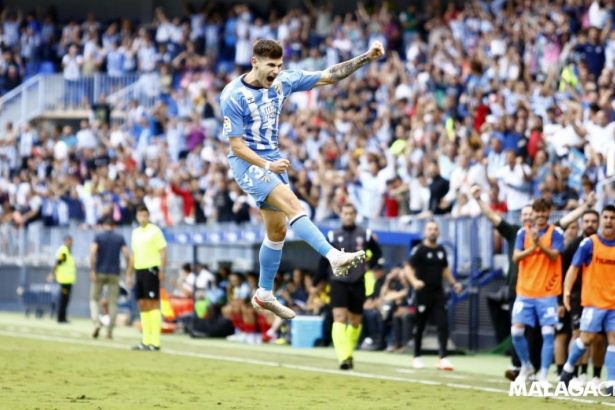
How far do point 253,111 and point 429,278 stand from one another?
769cm

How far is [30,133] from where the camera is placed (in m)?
39.6

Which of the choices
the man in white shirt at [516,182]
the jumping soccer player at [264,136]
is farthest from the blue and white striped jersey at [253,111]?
the man in white shirt at [516,182]

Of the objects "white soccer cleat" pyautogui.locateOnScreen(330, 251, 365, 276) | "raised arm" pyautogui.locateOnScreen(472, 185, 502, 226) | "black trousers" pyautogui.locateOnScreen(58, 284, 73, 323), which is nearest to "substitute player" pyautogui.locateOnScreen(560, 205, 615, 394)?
"raised arm" pyautogui.locateOnScreen(472, 185, 502, 226)

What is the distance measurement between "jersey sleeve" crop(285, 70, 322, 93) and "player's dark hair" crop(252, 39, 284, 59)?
61cm

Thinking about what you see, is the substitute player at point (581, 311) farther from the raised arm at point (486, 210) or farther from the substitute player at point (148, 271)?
the substitute player at point (148, 271)

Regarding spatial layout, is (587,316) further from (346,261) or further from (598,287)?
(346,261)

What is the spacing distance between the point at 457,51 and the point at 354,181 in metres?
4.67

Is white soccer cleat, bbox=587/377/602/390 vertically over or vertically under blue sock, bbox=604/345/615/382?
under

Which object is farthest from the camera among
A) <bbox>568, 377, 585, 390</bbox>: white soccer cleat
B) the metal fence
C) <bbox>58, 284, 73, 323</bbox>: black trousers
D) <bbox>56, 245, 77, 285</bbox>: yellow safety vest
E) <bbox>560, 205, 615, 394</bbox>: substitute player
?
the metal fence

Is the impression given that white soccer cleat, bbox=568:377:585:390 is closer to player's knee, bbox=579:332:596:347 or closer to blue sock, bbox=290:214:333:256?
player's knee, bbox=579:332:596:347

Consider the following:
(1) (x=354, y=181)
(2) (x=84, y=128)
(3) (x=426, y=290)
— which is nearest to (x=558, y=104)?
(1) (x=354, y=181)

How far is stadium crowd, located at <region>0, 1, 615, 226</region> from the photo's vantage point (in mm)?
23156

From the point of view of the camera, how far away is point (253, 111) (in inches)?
484

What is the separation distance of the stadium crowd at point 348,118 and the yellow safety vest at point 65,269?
6.50 ft
